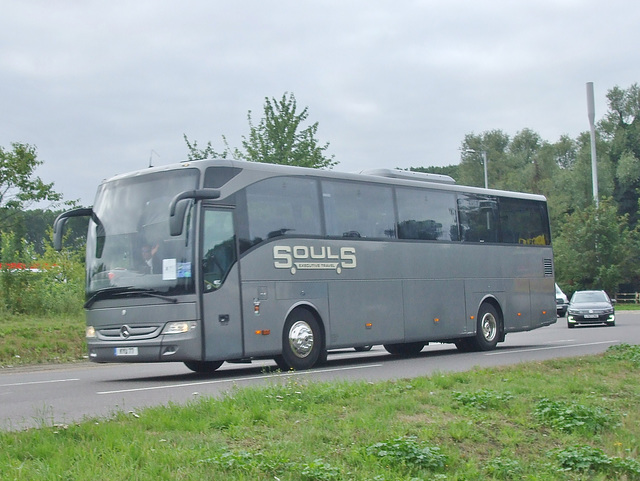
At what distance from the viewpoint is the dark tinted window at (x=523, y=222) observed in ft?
77.1

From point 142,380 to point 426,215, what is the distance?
7792mm

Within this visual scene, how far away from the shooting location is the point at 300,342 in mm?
16734

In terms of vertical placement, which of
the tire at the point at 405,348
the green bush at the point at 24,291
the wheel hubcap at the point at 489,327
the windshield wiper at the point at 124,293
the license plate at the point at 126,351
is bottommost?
the tire at the point at 405,348

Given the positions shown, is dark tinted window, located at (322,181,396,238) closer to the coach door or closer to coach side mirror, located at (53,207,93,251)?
the coach door

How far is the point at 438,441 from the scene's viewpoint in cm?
823

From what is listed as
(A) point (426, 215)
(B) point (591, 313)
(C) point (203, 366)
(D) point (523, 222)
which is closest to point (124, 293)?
(C) point (203, 366)

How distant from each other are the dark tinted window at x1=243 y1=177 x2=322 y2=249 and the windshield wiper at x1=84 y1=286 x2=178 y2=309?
1745 millimetres

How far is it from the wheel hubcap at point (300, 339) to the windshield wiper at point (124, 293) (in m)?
2.63

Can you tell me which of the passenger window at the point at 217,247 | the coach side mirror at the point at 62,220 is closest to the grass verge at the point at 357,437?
the passenger window at the point at 217,247

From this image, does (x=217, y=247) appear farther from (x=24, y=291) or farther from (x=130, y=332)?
(x=24, y=291)

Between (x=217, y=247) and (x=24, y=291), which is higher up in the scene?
(x=217, y=247)

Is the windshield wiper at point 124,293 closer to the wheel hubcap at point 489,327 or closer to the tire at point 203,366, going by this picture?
the tire at point 203,366

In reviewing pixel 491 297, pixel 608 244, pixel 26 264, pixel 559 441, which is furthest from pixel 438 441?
pixel 608 244

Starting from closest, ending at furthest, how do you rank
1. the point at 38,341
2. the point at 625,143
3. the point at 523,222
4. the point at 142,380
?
the point at 142,380 < the point at 38,341 < the point at 523,222 < the point at 625,143
